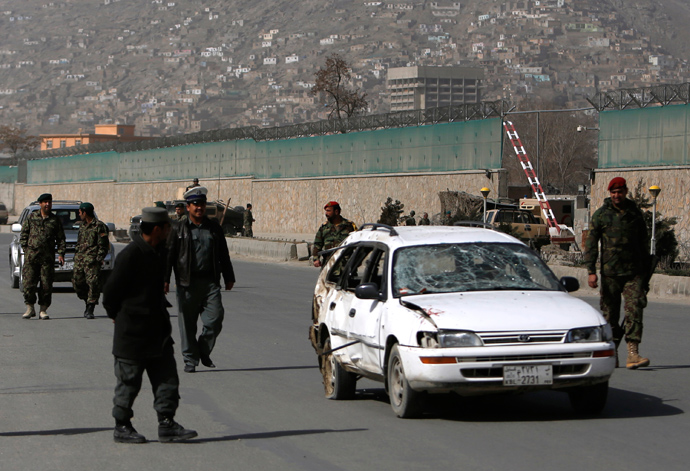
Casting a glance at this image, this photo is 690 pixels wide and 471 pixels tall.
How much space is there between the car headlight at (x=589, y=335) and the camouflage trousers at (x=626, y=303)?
2856 mm

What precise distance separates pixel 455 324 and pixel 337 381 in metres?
1.89

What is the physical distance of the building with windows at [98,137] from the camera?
167500mm

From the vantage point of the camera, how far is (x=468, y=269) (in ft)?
29.8

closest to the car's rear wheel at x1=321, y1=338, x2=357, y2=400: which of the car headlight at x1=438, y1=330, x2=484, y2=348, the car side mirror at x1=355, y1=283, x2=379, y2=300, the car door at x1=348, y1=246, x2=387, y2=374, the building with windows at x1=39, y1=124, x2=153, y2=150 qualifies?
the car door at x1=348, y1=246, x2=387, y2=374

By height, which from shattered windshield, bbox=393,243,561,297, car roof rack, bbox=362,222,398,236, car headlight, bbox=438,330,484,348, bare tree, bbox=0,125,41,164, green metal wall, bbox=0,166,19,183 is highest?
bare tree, bbox=0,125,41,164

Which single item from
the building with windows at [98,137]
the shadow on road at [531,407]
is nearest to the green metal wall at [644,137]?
the shadow on road at [531,407]

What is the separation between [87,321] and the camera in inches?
658

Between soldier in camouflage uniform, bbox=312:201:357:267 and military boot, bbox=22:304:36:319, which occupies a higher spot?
soldier in camouflage uniform, bbox=312:201:357:267

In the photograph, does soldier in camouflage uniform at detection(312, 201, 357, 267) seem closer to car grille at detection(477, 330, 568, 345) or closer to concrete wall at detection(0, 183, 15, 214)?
car grille at detection(477, 330, 568, 345)

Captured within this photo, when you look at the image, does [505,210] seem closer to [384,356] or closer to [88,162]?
[384,356]

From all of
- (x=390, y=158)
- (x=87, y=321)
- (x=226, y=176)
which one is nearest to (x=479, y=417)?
(x=87, y=321)

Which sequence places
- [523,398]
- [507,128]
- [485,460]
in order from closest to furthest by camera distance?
[485,460] → [523,398] → [507,128]

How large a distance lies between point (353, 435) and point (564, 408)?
2060 mm

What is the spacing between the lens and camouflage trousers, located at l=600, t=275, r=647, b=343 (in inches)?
440
